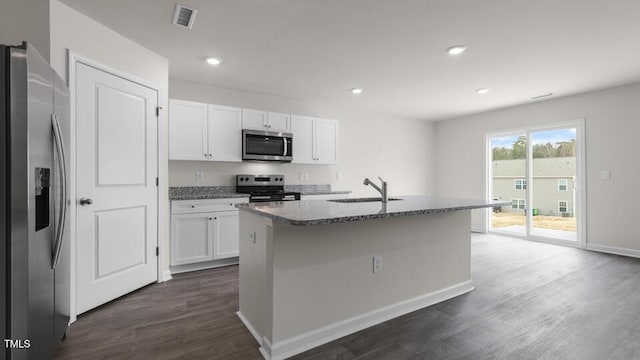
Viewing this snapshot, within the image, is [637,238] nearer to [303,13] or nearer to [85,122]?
[303,13]

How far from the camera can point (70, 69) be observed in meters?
2.30

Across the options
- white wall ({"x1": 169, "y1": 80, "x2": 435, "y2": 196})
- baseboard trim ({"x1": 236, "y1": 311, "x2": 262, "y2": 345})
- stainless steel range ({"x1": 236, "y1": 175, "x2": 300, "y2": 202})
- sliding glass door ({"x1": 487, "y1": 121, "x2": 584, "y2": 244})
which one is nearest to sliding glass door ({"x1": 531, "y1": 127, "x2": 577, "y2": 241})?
sliding glass door ({"x1": 487, "y1": 121, "x2": 584, "y2": 244})

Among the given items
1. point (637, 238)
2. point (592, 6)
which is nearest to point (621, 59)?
point (592, 6)

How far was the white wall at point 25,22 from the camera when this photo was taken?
204cm

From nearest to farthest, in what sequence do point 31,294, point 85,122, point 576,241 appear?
point 31,294 < point 85,122 < point 576,241

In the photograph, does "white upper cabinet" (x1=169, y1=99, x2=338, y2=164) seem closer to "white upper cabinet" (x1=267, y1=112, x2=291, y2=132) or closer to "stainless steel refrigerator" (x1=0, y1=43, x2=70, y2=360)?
"white upper cabinet" (x1=267, y1=112, x2=291, y2=132)

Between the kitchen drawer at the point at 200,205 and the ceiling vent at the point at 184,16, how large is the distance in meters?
1.86

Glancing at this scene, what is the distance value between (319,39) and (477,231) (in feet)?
16.7

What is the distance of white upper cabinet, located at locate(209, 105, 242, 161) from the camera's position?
3.88 m

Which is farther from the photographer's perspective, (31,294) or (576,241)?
(576,241)

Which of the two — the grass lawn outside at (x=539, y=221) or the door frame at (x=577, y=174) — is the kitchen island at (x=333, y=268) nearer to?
the door frame at (x=577, y=174)

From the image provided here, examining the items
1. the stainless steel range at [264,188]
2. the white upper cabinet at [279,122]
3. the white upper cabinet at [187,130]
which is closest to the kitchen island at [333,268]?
the stainless steel range at [264,188]

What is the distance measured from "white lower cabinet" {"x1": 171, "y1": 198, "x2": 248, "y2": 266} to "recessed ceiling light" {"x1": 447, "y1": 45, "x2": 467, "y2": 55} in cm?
286

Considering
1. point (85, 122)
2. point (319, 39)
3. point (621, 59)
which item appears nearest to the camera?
point (85, 122)
